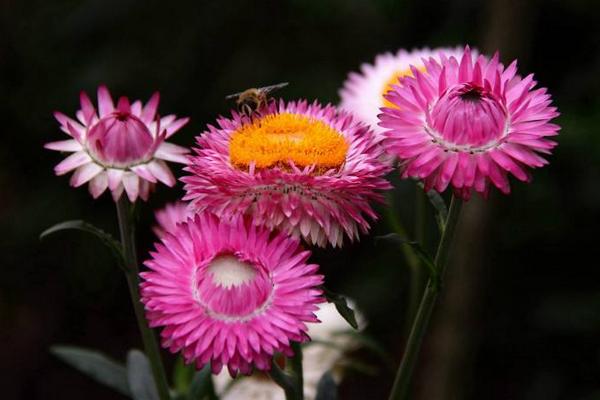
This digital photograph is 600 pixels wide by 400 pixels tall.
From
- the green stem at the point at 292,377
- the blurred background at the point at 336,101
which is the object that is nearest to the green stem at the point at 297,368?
the green stem at the point at 292,377

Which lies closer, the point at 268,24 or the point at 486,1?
the point at 486,1

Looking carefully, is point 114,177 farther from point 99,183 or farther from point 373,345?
point 373,345

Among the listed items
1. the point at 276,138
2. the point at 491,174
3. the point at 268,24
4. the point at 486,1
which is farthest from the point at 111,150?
the point at 268,24

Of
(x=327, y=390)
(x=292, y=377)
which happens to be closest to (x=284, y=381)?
(x=292, y=377)

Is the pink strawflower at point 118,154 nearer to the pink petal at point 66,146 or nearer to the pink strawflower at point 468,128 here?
the pink petal at point 66,146

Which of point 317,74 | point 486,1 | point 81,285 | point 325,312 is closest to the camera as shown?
point 325,312

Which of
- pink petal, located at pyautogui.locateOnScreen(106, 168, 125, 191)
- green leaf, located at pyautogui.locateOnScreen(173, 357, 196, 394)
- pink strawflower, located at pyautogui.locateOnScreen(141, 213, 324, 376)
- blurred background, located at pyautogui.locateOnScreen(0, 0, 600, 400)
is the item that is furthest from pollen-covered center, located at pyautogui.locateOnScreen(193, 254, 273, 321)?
blurred background, located at pyautogui.locateOnScreen(0, 0, 600, 400)

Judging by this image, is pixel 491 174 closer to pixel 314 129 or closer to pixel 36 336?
pixel 314 129
